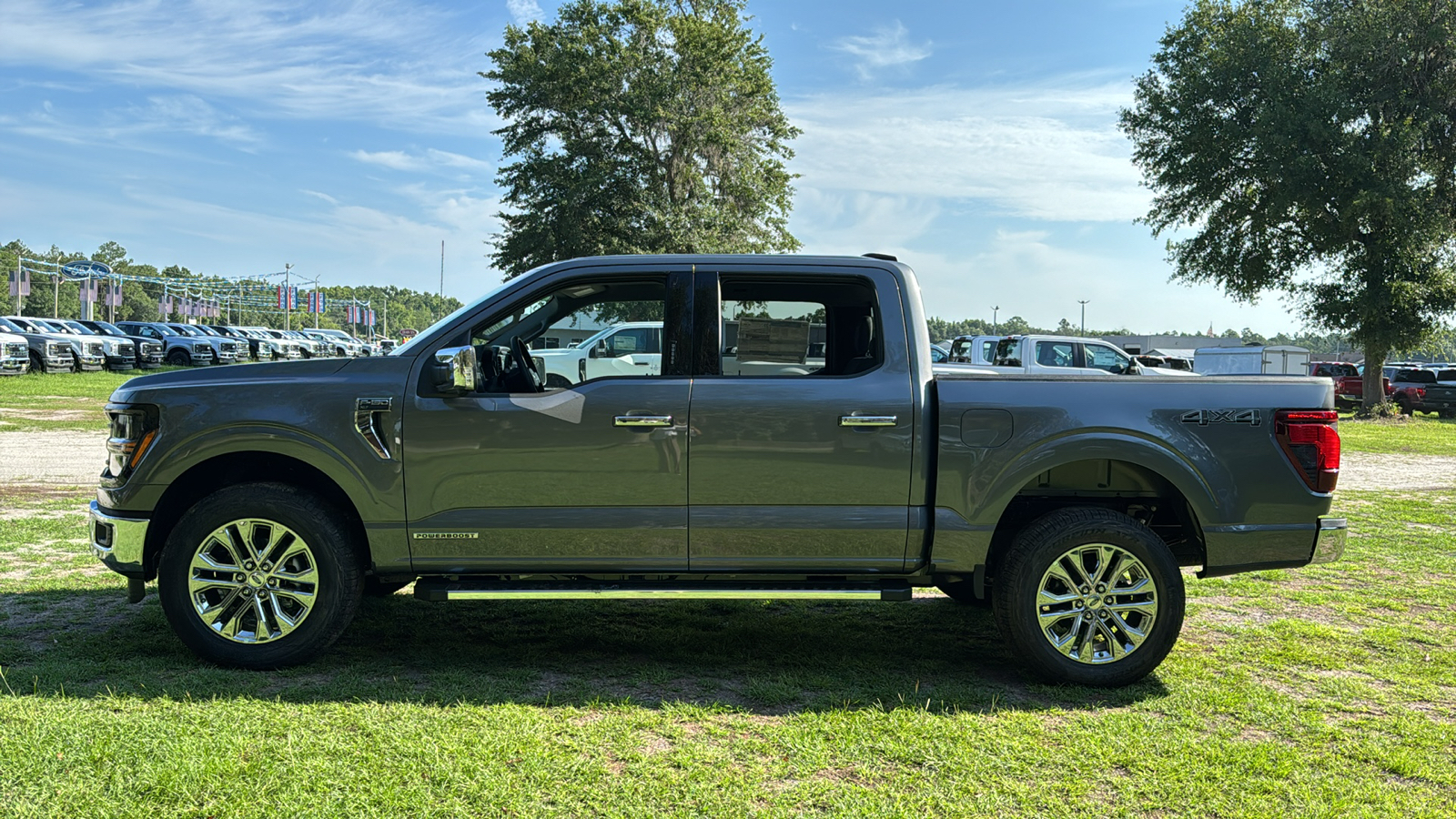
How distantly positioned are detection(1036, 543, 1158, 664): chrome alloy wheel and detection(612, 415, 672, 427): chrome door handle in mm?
1873

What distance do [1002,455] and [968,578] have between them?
28.0 inches

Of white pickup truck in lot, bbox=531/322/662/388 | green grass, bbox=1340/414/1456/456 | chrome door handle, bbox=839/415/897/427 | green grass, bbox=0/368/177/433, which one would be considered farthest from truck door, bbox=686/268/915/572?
green grass, bbox=1340/414/1456/456

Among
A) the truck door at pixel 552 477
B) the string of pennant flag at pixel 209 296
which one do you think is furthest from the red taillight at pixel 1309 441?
the string of pennant flag at pixel 209 296

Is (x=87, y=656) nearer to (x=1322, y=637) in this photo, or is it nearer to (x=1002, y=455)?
(x=1002, y=455)

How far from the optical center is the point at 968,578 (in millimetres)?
5043

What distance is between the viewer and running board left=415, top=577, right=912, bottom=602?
15.3ft

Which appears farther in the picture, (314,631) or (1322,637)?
(1322,637)

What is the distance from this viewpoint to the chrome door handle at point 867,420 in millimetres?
4648

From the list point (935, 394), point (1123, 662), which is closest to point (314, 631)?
point (935, 394)

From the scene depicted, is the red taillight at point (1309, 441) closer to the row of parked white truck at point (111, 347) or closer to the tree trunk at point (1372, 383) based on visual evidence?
the row of parked white truck at point (111, 347)

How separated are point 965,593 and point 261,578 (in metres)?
3.83

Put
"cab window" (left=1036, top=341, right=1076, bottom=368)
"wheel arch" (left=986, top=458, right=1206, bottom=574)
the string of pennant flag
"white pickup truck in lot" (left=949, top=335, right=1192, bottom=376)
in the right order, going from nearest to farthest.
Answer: "wheel arch" (left=986, top=458, right=1206, bottom=574), "white pickup truck in lot" (left=949, top=335, right=1192, bottom=376), "cab window" (left=1036, top=341, right=1076, bottom=368), the string of pennant flag

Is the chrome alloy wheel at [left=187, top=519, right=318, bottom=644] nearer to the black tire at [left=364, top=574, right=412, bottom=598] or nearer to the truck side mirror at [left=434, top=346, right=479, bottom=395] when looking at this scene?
the black tire at [left=364, top=574, right=412, bottom=598]

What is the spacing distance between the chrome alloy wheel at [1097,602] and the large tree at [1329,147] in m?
27.0
